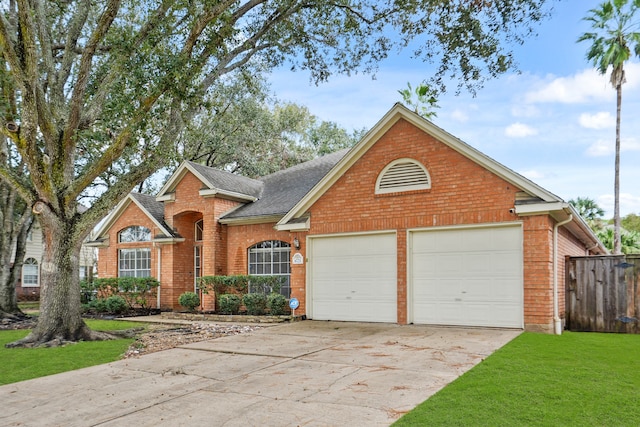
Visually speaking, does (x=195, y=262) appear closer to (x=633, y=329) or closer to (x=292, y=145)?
(x=633, y=329)

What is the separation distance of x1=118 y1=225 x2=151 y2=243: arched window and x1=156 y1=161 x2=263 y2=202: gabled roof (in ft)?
4.94

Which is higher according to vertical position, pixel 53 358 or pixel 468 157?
pixel 468 157

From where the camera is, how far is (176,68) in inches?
408

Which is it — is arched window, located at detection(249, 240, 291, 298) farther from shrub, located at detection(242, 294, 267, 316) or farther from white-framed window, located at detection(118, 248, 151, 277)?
white-framed window, located at detection(118, 248, 151, 277)

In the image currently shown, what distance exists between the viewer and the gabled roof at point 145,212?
18359 mm

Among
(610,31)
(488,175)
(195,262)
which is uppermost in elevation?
(610,31)

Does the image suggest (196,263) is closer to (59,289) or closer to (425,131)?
(59,289)

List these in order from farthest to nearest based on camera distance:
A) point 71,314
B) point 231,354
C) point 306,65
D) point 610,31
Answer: point 610,31 → point 306,65 → point 71,314 → point 231,354

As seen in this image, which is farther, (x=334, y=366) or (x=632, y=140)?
(x=632, y=140)

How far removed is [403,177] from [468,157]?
1717mm

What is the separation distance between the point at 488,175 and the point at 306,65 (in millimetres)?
5807

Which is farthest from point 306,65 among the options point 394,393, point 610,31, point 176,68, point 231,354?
point 610,31

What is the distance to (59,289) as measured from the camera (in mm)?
10953

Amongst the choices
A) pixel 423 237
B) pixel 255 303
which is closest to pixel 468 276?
pixel 423 237
